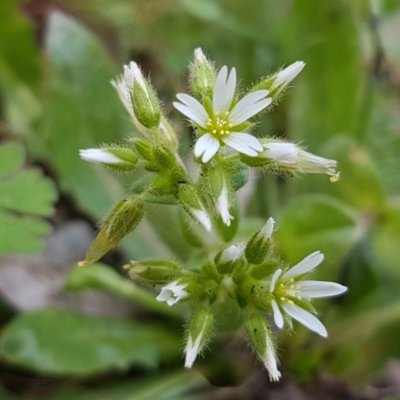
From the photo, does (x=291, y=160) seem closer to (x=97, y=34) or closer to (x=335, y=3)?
(x=335, y=3)

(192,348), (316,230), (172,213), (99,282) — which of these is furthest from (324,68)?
(192,348)

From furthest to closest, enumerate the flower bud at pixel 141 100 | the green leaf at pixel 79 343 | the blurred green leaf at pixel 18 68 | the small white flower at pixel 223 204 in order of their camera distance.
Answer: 1. the blurred green leaf at pixel 18 68
2. the green leaf at pixel 79 343
3. the flower bud at pixel 141 100
4. the small white flower at pixel 223 204

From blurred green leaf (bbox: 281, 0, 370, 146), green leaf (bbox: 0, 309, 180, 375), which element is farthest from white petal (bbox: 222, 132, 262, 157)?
blurred green leaf (bbox: 281, 0, 370, 146)

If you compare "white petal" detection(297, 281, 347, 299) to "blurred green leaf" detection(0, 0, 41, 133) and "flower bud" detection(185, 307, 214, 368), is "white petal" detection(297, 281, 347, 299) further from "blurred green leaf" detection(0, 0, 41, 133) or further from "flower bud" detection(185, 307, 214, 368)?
"blurred green leaf" detection(0, 0, 41, 133)

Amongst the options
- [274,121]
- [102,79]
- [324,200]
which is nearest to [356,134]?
[274,121]

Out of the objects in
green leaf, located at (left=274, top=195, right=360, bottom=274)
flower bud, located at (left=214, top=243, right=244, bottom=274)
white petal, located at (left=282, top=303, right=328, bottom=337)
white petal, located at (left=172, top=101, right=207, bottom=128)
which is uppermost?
white petal, located at (left=172, top=101, right=207, bottom=128)

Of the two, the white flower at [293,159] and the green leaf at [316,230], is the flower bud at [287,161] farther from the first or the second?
the green leaf at [316,230]

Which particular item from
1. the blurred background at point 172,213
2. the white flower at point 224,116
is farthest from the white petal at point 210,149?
the blurred background at point 172,213
